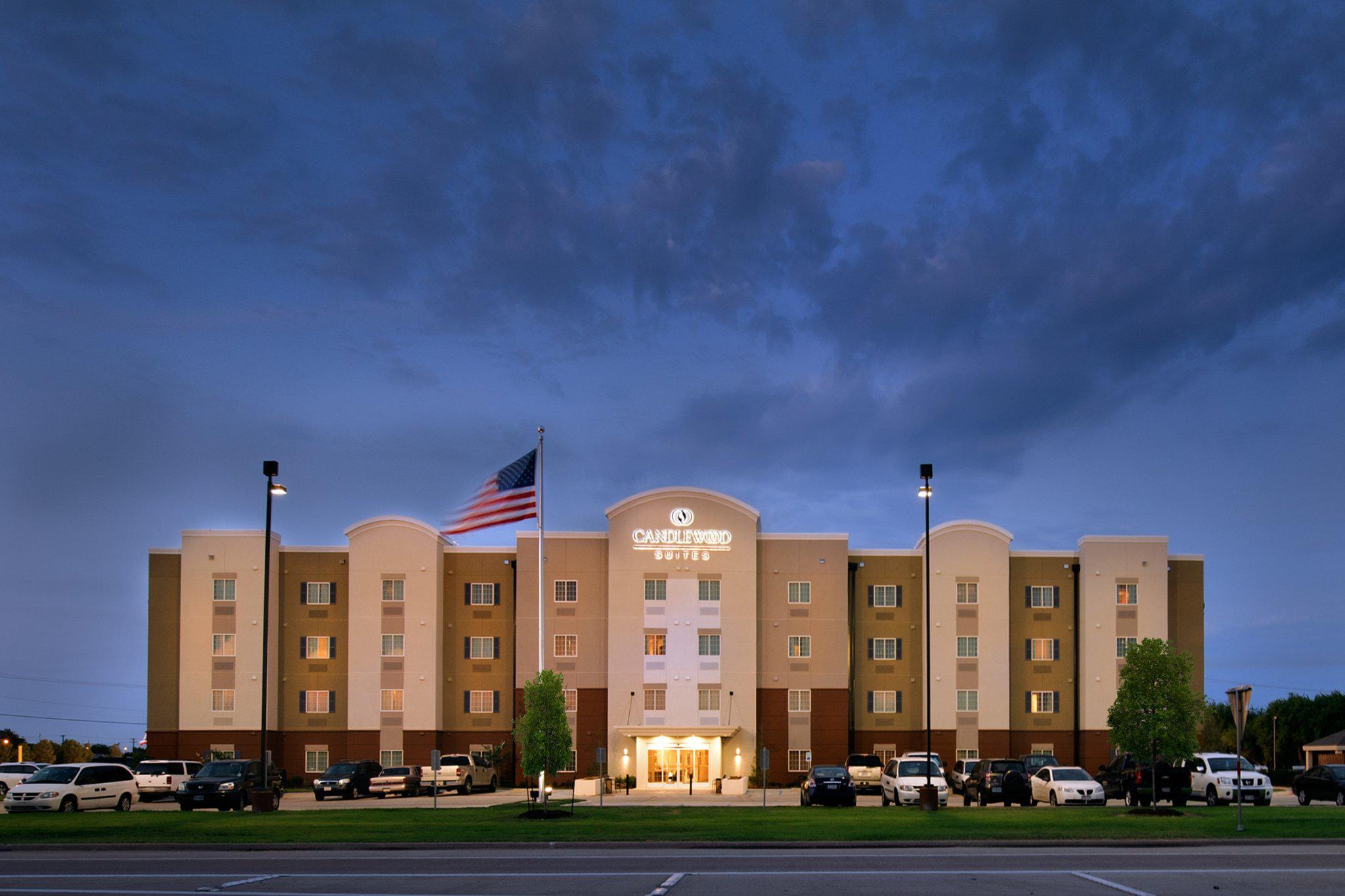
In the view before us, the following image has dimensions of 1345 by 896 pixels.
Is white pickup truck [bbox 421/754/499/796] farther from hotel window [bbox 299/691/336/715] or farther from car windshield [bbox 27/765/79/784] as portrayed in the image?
car windshield [bbox 27/765/79/784]

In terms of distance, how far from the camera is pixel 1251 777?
131 ft

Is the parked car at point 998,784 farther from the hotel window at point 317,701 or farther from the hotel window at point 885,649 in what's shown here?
the hotel window at point 317,701

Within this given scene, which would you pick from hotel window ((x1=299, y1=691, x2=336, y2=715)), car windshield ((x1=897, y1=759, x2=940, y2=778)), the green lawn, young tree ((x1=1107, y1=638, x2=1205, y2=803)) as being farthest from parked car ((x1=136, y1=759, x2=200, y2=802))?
young tree ((x1=1107, y1=638, x2=1205, y2=803))

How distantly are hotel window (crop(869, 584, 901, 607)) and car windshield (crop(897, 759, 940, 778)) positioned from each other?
72.3 feet

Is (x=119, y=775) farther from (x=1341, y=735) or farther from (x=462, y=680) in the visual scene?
(x=1341, y=735)

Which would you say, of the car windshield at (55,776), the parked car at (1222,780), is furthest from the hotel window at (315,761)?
the parked car at (1222,780)

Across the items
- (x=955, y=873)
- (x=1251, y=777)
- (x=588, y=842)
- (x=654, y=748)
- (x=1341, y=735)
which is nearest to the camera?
(x=955, y=873)

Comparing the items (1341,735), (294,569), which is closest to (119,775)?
(294,569)

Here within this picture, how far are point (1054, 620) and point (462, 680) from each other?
32.2 m

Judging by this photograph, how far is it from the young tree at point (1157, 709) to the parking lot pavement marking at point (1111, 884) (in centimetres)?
1827

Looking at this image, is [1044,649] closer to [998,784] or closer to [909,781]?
[998,784]

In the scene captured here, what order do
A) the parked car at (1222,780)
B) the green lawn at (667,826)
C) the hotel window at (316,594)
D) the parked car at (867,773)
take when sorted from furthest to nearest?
the hotel window at (316,594)
the parked car at (867,773)
the parked car at (1222,780)
the green lawn at (667,826)

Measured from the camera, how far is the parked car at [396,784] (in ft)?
176

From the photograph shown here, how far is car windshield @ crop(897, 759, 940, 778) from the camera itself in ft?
138
